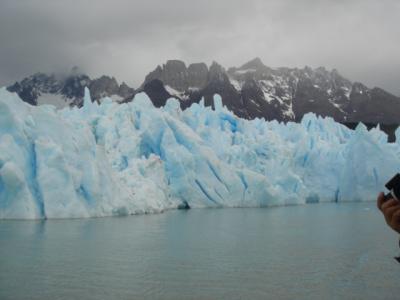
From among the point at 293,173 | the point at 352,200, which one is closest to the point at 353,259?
the point at 293,173

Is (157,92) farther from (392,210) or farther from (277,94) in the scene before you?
(392,210)

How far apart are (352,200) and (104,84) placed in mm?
74286

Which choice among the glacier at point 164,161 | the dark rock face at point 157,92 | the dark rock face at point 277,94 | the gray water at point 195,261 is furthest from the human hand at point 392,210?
the dark rock face at point 157,92

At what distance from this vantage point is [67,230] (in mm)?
16328

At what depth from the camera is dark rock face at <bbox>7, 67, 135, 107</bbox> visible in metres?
99.7

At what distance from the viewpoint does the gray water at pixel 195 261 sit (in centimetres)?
860

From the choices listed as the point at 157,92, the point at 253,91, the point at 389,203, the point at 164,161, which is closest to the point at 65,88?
the point at 157,92

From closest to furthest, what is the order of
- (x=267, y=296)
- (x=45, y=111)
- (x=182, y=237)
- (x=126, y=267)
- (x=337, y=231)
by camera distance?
(x=267, y=296)
(x=126, y=267)
(x=182, y=237)
(x=337, y=231)
(x=45, y=111)

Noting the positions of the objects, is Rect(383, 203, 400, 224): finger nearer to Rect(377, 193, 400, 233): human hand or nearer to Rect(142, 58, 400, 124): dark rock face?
Rect(377, 193, 400, 233): human hand

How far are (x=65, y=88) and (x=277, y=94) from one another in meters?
42.9

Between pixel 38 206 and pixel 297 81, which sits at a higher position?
pixel 297 81

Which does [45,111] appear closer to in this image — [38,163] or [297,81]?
[38,163]

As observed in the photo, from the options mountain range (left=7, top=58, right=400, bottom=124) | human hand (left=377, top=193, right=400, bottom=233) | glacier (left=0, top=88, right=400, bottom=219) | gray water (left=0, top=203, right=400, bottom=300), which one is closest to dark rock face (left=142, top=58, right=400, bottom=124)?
mountain range (left=7, top=58, right=400, bottom=124)

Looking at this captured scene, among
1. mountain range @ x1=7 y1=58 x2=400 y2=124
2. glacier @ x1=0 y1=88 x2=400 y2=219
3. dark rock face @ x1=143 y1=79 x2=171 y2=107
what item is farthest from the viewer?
mountain range @ x1=7 y1=58 x2=400 y2=124
